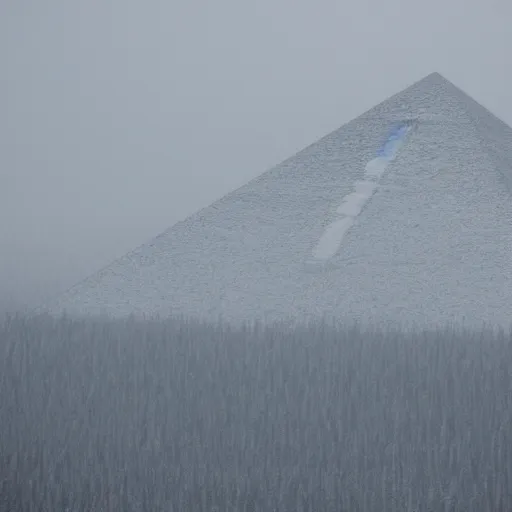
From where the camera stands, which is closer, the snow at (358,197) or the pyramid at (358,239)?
the pyramid at (358,239)

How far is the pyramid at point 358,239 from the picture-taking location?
30.0 ft

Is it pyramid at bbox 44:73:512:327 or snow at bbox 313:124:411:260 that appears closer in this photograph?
pyramid at bbox 44:73:512:327

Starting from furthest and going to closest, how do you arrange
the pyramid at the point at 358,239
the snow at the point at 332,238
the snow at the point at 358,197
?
the snow at the point at 358,197 → the snow at the point at 332,238 → the pyramid at the point at 358,239

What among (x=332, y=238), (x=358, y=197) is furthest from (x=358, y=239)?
(x=358, y=197)

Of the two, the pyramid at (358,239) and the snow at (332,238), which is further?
the snow at (332,238)

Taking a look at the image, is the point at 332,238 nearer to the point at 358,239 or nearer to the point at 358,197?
the point at 358,239

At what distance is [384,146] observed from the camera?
37.4ft

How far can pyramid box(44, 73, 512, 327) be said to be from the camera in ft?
30.0

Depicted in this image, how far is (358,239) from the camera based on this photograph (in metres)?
10.1


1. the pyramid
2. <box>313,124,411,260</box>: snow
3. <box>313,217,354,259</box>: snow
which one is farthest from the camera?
<box>313,124,411,260</box>: snow

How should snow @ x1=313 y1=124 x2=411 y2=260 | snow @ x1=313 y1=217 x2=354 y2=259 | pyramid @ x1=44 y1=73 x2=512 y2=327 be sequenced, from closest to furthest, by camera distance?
pyramid @ x1=44 y1=73 x2=512 y2=327 < snow @ x1=313 y1=217 x2=354 y2=259 < snow @ x1=313 y1=124 x2=411 y2=260

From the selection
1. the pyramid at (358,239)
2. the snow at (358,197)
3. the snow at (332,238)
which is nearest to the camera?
the pyramid at (358,239)

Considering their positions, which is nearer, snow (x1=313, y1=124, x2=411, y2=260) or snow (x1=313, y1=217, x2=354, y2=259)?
snow (x1=313, y1=217, x2=354, y2=259)

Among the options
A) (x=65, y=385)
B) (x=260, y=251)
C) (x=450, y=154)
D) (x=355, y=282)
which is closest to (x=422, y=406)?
(x=65, y=385)
